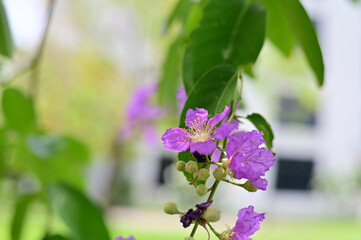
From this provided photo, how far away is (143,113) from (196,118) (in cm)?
142

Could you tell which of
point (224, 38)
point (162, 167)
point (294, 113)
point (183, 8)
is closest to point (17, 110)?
point (183, 8)

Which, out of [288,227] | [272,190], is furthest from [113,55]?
[272,190]

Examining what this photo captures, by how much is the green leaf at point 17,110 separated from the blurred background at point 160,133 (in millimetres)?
4185

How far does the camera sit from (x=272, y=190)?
553 inches

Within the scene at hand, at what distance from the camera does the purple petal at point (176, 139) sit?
1.56ft

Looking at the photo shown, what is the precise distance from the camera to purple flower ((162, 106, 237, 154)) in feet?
1.49

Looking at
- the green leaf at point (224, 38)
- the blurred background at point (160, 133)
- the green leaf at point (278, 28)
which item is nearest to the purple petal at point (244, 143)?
the green leaf at point (224, 38)

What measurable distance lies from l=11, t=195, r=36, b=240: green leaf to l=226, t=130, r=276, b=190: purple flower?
2.33 ft

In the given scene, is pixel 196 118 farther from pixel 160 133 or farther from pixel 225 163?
pixel 160 133

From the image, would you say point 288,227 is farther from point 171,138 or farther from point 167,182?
point 171,138

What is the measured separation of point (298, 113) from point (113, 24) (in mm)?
8808

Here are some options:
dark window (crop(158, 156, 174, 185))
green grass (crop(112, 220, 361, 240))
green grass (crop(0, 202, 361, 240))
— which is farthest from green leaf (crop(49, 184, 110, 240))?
dark window (crop(158, 156, 174, 185))

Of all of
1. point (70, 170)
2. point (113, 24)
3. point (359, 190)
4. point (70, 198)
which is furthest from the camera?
point (359, 190)

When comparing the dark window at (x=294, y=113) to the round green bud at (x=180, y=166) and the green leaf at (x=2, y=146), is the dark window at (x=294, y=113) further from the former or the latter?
the round green bud at (x=180, y=166)
